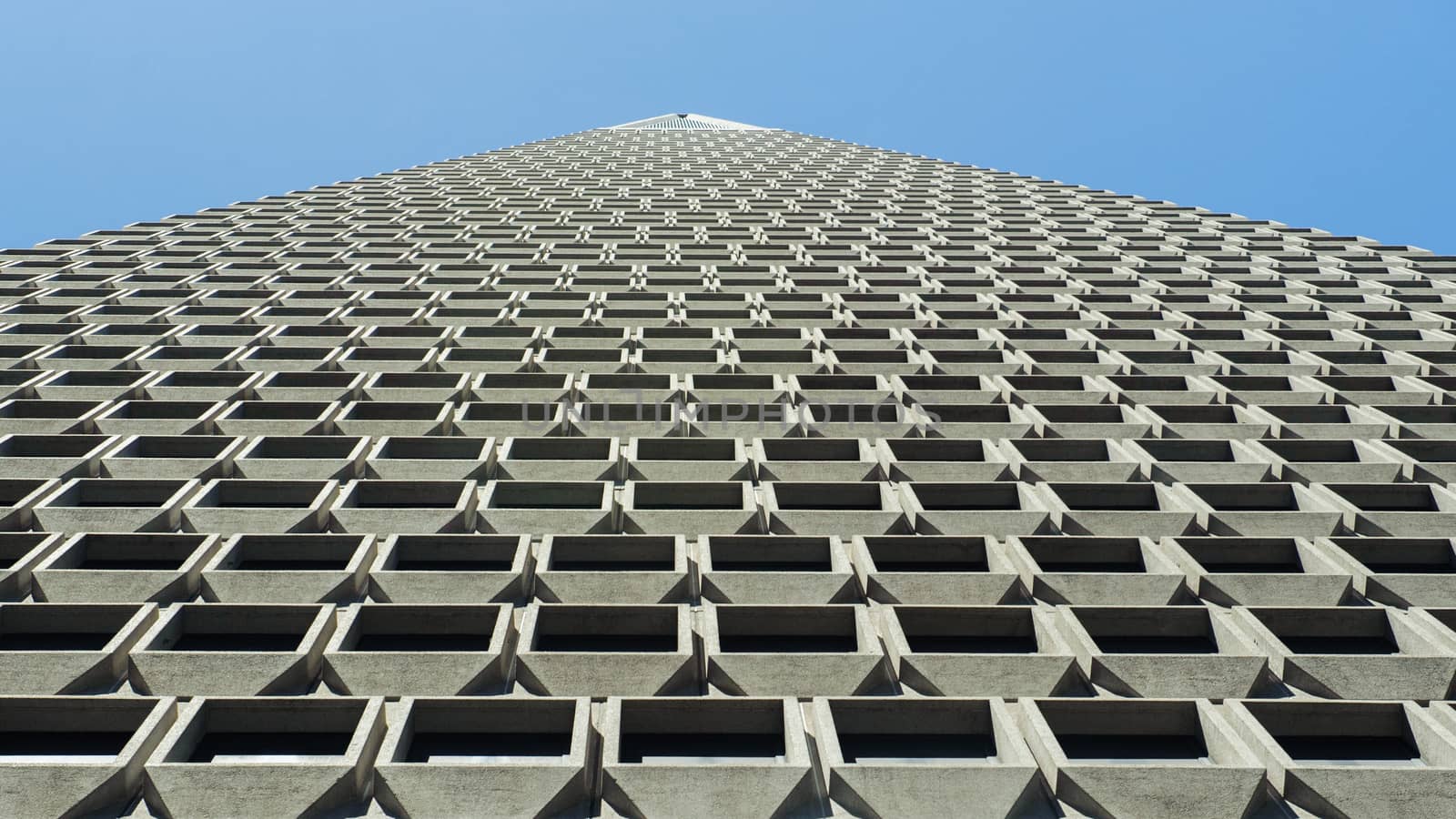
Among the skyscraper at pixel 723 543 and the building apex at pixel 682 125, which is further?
the building apex at pixel 682 125

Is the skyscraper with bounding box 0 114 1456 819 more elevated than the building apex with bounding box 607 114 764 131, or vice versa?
the building apex with bounding box 607 114 764 131

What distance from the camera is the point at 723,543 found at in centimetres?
1528

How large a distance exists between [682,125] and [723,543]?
347 ft

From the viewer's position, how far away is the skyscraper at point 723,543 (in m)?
10.3

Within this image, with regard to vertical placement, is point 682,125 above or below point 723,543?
above

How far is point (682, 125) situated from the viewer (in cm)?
11450

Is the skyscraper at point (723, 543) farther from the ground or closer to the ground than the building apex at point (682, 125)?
closer to the ground

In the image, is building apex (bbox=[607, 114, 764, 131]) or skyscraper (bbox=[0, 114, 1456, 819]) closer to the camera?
skyscraper (bbox=[0, 114, 1456, 819])

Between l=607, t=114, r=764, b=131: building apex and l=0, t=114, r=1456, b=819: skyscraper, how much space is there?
75441 mm

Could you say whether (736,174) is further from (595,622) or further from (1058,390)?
(595,622)

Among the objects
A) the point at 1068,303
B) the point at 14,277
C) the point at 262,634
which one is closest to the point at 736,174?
the point at 1068,303

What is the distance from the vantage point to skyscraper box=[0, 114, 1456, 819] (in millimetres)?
10312

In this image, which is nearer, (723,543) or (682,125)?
(723,543)

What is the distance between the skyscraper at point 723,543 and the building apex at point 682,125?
2970 inches
